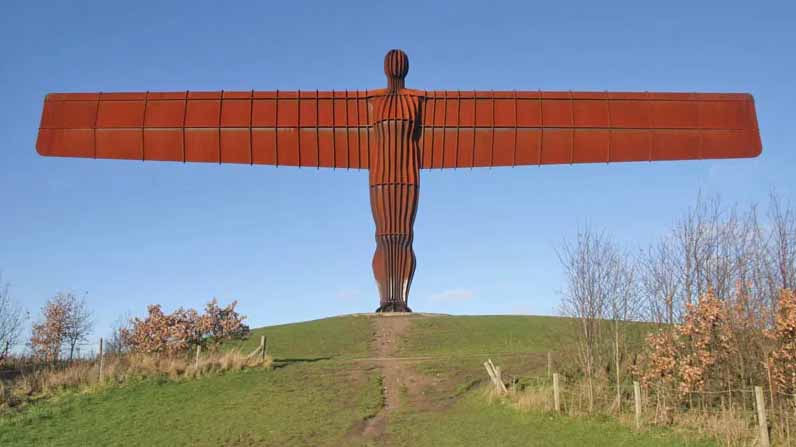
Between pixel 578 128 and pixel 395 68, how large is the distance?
8.45 metres

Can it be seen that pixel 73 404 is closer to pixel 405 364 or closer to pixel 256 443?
pixel 256 443

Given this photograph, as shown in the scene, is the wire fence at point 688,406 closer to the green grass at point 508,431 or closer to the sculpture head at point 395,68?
the green grass at point 508,431

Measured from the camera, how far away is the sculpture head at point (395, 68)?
34844 millimetres

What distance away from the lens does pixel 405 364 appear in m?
28.3

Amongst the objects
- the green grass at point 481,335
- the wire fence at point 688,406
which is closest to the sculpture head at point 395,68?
the green grass at point 481,335

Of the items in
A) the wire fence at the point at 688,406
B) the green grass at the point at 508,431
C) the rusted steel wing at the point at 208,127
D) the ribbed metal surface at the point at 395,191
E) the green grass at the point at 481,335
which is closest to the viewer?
the wire fence at the point at 688,406

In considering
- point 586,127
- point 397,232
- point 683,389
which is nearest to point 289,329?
point 397,232

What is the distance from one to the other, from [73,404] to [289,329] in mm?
17969

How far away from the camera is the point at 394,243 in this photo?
1340 inches

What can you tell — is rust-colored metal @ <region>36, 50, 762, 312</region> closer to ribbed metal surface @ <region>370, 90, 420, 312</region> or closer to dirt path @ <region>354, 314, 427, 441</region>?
ribbed metal surface @ <region>370, 90, 420, 312</region>

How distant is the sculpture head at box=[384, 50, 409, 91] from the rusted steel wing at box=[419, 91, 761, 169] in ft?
4.77

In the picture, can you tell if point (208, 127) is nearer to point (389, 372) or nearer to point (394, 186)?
point (394, 186)

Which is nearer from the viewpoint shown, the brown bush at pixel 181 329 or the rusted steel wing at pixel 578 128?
the brown bush at pixel 181 329

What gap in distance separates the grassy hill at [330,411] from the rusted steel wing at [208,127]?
9.02m
